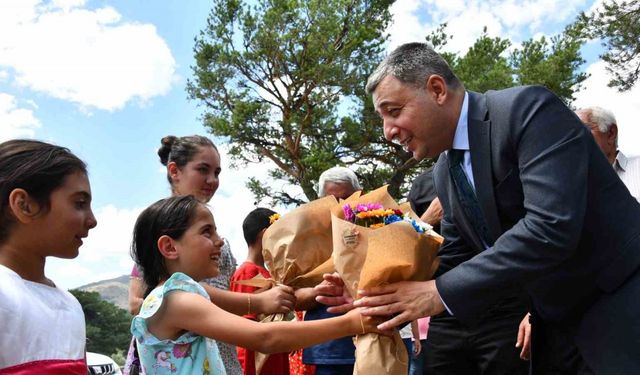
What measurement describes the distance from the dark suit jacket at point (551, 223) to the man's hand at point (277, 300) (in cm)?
→ 84

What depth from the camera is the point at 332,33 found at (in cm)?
1742

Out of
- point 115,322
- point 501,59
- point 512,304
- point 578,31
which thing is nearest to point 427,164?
point 501,59

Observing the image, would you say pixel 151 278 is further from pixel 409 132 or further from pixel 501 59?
pixel 501 59

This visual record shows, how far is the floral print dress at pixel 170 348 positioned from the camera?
89.8 inches

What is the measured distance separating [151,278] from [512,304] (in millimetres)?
1834

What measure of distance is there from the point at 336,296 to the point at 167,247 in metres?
0.73

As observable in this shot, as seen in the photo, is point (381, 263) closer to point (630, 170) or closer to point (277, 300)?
point (277, 300)

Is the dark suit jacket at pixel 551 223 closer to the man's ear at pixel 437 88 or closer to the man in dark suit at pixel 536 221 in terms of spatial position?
the man in dark suit at pixel 536 221

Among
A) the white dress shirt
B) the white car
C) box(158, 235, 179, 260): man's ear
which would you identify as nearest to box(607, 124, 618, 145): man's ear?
the white dress shirt

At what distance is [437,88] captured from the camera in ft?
7.75

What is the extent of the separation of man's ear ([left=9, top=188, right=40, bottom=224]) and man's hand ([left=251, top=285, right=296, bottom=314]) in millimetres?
1089

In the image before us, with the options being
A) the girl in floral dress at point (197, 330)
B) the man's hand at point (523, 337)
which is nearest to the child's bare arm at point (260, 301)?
the girl in floral dress at point (197, 330)

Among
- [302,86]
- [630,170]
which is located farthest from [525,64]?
[630,170]

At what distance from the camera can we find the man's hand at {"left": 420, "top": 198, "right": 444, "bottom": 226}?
374cm
